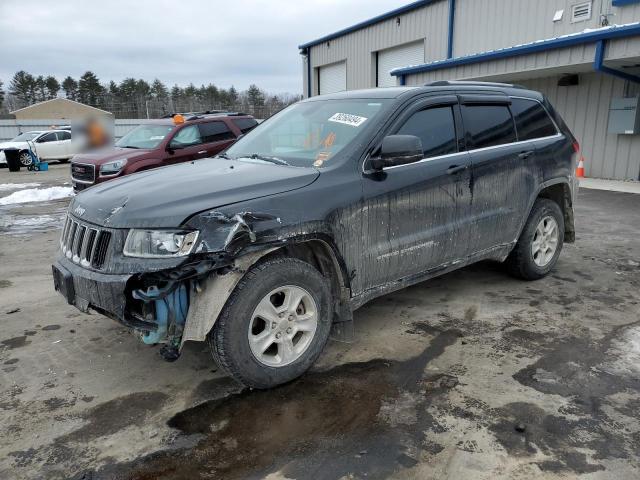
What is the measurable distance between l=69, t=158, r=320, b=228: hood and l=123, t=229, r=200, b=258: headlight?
45mm

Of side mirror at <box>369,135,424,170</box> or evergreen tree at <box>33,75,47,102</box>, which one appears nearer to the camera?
side mirror at <box>369,135,424,170</box>

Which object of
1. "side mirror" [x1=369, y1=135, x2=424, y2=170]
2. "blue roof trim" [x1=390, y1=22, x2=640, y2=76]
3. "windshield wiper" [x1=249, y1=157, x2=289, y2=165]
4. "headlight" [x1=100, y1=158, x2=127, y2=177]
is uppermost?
"blue roof trim" [x1=390, y1=22, x2=640, y2=76]

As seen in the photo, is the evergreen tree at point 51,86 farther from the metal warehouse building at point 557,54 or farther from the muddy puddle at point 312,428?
the muddy puddle at point 312,428

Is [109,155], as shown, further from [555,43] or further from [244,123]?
[555,43]

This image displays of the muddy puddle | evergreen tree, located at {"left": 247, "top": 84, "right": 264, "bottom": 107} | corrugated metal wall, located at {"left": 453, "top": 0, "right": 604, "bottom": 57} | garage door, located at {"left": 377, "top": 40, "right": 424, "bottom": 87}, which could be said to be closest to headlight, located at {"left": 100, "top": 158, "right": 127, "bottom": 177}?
the muddy puddle

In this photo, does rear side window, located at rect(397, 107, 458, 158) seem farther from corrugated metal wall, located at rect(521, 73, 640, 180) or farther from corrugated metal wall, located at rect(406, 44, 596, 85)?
corrugated metal wall, located at rect(521, 73, 640, 180)

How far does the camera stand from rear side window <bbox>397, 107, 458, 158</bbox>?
152 inches

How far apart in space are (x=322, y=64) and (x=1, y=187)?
596 inches

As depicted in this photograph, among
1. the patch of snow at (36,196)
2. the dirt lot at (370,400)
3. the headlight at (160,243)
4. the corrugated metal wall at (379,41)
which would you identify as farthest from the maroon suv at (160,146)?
the corrugated metal wall at (379,41)

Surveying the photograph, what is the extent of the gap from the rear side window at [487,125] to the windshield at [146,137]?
305 inches

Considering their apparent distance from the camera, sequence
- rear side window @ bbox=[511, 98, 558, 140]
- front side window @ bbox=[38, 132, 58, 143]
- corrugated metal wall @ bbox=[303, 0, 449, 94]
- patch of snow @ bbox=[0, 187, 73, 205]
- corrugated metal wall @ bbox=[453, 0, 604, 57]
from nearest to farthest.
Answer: rear side window @ bbox=[511, 98, 558, 140]
patch of snow @ bbox=[0, 187, 73, 205]
corrugated metal wall @ bbox=[453, 0, 604, 57]
corrugated metal wall @ bbox=[303, 0, 449, 94]
front side window @ bbox=[38, 132, 58, 143]

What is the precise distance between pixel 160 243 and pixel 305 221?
863 mm

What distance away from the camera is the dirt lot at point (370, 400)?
2.53 metres

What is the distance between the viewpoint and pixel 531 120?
488 centimetres
